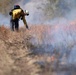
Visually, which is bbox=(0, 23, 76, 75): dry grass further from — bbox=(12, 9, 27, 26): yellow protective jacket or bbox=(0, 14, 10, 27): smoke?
bbox=(0, 14, 10, 27): smoke

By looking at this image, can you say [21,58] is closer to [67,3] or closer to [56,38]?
[56,38]

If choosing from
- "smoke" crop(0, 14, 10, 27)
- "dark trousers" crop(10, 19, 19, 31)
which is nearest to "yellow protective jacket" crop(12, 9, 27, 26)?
"dark trousers" crop(10, 19, 19, 31)

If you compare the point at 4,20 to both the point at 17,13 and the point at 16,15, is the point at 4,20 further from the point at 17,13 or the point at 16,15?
the point at 17,13

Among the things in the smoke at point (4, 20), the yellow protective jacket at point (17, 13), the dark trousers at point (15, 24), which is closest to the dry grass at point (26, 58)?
the yellow protective jacket at point (17, 13)

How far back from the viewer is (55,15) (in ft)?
69.6

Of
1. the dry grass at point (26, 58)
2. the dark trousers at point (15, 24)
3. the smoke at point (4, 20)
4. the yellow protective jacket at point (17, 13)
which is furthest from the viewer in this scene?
the smoke at point (4, 20)

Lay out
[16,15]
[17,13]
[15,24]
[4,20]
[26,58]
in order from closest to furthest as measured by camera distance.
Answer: [26,58]
[17,13]
[16,15]
[15,24]
[4,20]

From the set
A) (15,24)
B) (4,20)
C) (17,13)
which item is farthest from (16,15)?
(4,20)

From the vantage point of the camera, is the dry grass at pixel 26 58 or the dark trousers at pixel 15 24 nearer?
the dry grass at pixel 26 58

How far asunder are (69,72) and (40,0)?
49.2 ft

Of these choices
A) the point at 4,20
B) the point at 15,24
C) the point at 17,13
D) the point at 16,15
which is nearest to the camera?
the point at 17,13

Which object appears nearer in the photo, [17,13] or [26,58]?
[26,58]

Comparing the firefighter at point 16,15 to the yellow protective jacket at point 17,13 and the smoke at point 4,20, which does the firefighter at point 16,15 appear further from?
the smoke at point 4,20

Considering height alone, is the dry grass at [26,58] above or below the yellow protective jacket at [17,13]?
below
